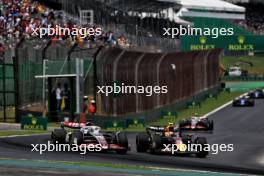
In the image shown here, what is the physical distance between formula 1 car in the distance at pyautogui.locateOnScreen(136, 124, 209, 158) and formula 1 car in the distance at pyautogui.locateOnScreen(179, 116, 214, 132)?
377 inches

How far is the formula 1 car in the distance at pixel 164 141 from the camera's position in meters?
23.9

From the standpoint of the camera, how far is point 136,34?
161 ft

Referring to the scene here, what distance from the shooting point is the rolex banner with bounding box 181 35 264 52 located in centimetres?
5241

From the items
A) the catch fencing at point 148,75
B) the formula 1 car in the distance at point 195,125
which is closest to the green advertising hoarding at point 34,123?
the catch fencing at point 148,75

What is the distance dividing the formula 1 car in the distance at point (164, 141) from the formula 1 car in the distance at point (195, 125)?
9.58 meters

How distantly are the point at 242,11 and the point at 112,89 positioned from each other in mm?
55598

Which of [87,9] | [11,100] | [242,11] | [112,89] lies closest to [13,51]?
[11,100]

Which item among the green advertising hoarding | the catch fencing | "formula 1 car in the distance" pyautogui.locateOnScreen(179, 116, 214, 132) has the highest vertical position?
the catch fencing

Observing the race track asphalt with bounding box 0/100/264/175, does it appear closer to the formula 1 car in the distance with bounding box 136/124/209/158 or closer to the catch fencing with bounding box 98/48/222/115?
the formula 1 car in the distance with bounding box 136/124/209/158

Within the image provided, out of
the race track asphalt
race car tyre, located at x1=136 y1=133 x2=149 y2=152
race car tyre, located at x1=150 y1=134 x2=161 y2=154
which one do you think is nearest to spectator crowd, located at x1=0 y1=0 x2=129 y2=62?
the race track asphalt

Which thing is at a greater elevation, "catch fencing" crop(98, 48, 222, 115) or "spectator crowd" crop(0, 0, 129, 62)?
"spectator crowd" crop(0, 0, 129, 62)

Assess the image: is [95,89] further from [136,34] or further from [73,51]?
[136,34]

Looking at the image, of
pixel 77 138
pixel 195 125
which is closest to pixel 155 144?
pixel 77 138

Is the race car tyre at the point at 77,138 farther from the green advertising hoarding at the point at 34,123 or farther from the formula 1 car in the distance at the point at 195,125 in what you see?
the formula 1 car in the distance at the point at 195,125
